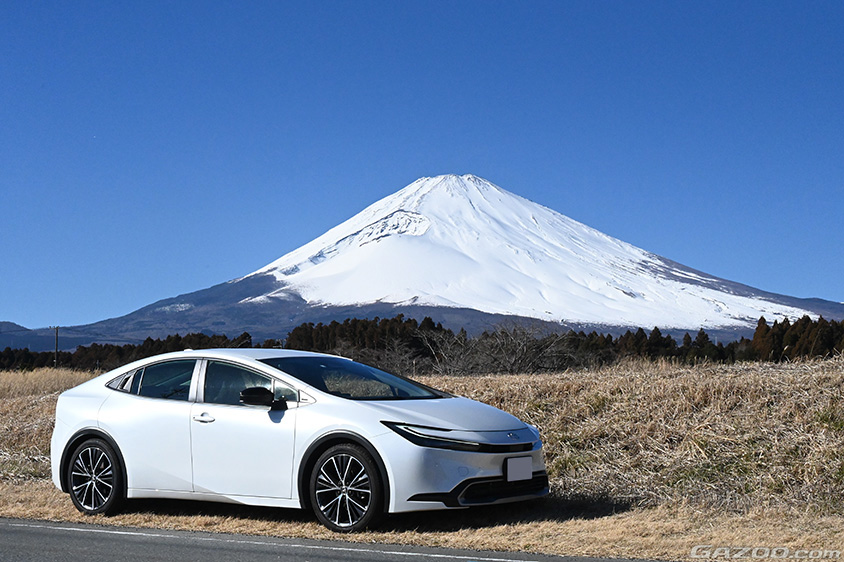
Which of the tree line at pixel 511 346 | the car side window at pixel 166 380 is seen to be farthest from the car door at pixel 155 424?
the tree line at pixel 511 346

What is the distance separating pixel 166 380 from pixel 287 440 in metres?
1.63

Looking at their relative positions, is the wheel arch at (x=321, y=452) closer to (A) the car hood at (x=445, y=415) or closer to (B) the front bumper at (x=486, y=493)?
(A) the car hood at (x=445, y=415)

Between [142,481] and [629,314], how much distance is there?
18980cm

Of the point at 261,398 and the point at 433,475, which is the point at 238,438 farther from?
the point at 433,475

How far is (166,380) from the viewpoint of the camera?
29.9 feet

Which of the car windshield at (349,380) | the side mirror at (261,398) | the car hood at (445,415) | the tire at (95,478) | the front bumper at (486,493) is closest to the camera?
the front bumper at (486,493)

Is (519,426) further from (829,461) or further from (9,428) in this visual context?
(9,428)

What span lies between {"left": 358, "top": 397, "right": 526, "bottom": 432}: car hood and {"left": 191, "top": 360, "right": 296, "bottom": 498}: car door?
0.79 metres

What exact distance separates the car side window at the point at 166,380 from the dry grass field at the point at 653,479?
3.48 ft

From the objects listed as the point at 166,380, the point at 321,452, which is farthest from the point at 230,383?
the point at 321,452

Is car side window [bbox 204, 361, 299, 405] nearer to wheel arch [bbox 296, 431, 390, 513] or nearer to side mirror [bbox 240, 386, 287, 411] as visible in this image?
side mirror [bbox 240, 386, 287, 411]

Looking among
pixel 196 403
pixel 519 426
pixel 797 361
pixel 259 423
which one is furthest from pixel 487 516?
pixel 797 361

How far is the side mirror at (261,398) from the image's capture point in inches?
322

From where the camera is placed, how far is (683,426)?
9867mm
